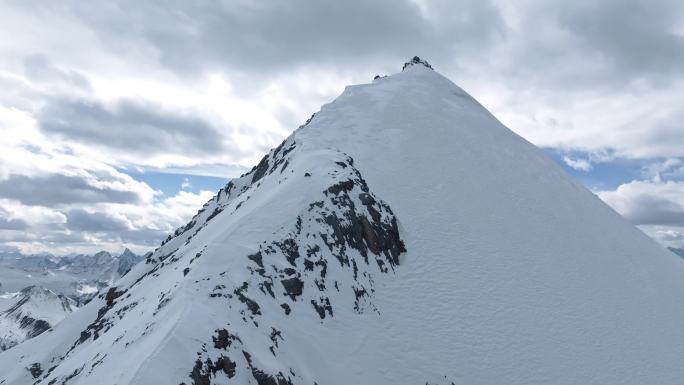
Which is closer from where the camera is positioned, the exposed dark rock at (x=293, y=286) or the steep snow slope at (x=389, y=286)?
the steep snow slope at (x=389, y=286)

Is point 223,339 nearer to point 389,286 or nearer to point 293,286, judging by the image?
point 293,286

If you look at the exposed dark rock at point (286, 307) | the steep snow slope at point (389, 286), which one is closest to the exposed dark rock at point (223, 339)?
the steep snow slope at point (389, 286)

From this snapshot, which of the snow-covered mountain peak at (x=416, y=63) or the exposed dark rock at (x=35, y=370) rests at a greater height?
the snow-covered mountain peak at (x=416, y=63)

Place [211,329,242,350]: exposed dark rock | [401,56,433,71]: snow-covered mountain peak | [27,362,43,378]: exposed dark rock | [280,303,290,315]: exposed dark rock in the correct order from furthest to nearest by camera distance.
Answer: [401,56,433,71]: snow-covered mountain peak
[27,362,43,378]: exposed dark rock
[280,303,290,315]: exposed dark rock
[211,329,242,350]: exposed dark rock

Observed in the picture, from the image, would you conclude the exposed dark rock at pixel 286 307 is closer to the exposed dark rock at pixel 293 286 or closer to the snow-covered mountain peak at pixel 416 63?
the exposed dark rock at pixel 293 286

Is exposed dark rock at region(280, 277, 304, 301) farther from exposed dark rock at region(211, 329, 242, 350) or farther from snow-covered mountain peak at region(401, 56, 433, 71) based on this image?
snow-covered mountain peak at region(401, 56, 433, 71)

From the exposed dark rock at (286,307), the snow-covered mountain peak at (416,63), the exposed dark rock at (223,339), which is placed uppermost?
the snow-covered mountain peak at (416,63)

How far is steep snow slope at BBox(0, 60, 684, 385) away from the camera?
67.5ft

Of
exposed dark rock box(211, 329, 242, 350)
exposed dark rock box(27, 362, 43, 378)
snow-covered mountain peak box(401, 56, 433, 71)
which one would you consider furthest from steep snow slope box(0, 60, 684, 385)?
snow-covered mountain peak box(401, 56, 433, 71)

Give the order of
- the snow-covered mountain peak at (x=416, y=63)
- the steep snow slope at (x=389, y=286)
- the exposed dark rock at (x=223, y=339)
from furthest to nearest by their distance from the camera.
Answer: the snow-covered mountain peak at (x=416, y=63)
the steep snow slope at (x=389, y=286)
the exposed dark rock at (x=223, y=339)

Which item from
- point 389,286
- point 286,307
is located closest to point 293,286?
point 286,307

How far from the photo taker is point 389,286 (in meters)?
30.1

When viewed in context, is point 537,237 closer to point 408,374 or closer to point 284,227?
point 408,374

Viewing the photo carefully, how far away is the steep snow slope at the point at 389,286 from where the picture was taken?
20578mm
